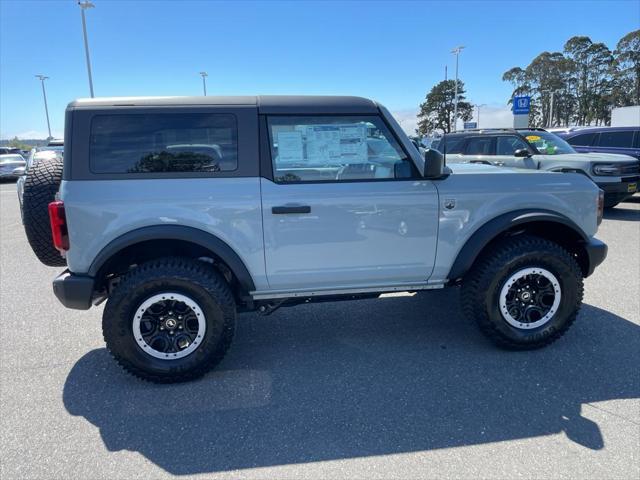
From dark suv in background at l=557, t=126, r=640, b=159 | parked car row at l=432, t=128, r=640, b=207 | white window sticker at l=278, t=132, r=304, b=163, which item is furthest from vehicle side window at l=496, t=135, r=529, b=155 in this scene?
white window sticker at l=278, t=132, r=304, b=163

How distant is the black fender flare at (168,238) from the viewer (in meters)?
2.89

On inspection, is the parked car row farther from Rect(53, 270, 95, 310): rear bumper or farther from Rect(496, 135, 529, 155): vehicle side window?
Rect(53, 270, 95, 310): rear bumper

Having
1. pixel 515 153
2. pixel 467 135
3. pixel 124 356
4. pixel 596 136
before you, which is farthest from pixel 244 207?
pixel 596 136

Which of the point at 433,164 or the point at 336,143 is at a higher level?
the point at 336,143

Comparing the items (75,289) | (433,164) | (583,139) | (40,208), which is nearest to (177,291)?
(75,289)

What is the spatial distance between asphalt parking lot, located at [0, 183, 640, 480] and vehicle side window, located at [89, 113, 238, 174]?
1.53 m

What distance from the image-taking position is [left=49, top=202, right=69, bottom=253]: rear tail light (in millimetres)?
2828

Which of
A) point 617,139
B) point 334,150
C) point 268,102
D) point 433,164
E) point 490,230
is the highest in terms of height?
point 268,102

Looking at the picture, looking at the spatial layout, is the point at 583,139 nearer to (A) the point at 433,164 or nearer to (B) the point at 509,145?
(B) the point at 509,145

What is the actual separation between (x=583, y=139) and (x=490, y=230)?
10603mm

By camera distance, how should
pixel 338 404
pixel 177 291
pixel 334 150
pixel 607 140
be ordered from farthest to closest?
pixel 607 140
pixel 334 150
pixel 177 291
pixel 338 404

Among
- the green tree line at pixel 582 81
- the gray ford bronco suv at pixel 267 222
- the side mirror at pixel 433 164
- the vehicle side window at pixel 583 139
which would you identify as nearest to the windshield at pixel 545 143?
the vehicle side window at pixel 583 139

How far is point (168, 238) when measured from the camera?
9.61 feet

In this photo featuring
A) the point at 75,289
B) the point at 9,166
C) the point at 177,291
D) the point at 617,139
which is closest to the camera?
the point at 75,289
